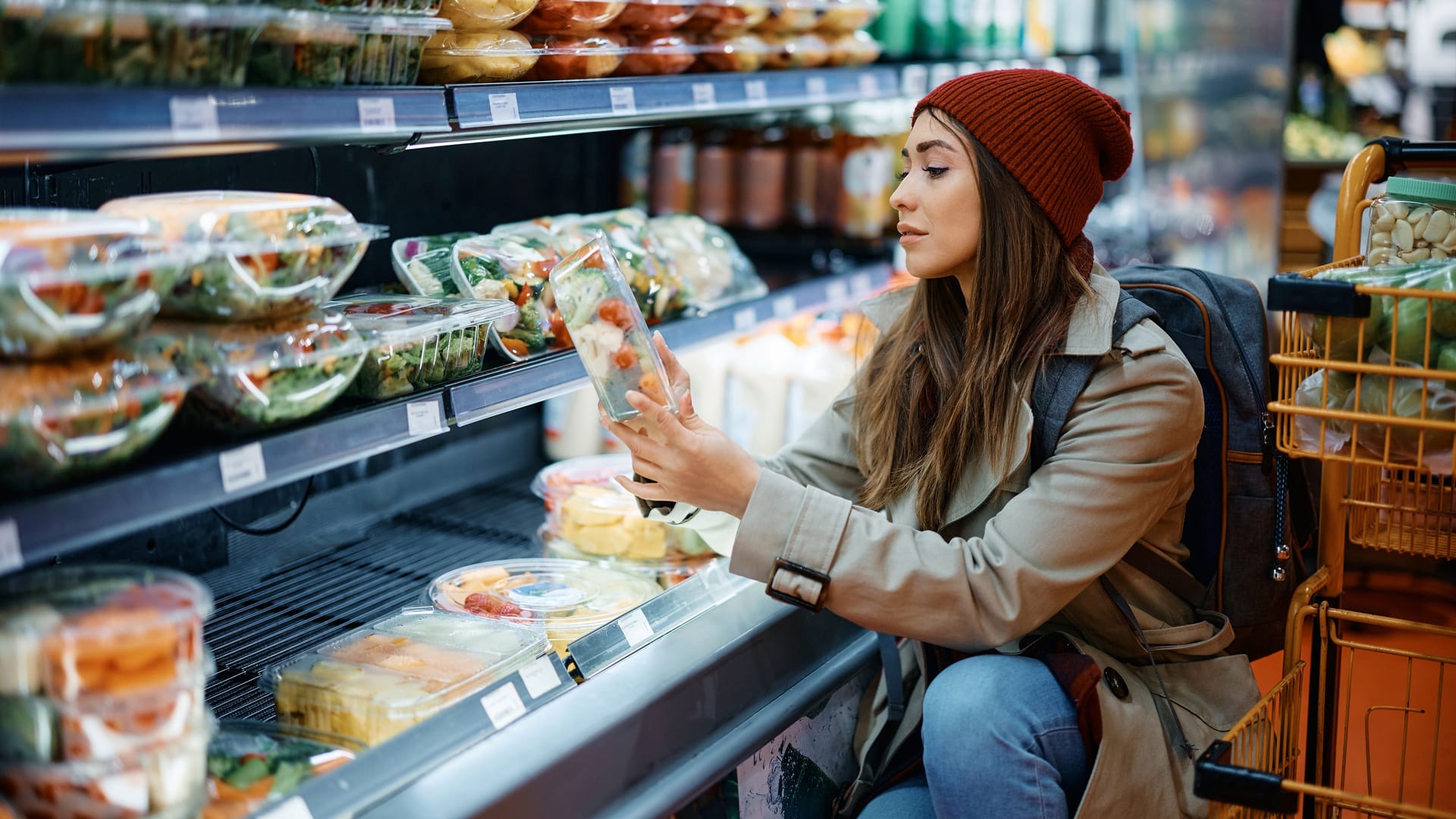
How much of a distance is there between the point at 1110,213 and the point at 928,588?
337 centimetres

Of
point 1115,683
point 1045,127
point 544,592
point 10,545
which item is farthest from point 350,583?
point 1045,127

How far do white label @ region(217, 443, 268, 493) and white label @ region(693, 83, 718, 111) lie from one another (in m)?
1.15

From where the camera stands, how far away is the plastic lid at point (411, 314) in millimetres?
1650

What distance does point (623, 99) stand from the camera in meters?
2.05

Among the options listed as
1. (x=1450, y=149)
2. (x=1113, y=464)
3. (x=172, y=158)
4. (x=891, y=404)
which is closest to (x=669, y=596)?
(x=891, y=404)

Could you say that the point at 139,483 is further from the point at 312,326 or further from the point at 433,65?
the point at 433,65

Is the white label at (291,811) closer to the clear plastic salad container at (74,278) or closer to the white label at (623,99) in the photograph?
the clear plastic salad container at (74,278)

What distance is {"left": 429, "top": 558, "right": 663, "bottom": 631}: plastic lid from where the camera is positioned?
198 cm

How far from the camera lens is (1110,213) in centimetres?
467

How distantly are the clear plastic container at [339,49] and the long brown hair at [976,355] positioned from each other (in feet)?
2.55

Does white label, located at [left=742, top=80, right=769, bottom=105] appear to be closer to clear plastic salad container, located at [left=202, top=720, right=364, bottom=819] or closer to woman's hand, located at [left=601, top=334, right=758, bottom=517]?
woman's hand, located at [left=601, top=334, right=758, bottom=517]

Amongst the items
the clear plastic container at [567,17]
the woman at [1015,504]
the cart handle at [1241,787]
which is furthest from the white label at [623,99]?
the cart handle at [1241,787]

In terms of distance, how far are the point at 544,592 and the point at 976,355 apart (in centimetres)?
83

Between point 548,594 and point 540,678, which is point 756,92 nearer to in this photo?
point 548,594
